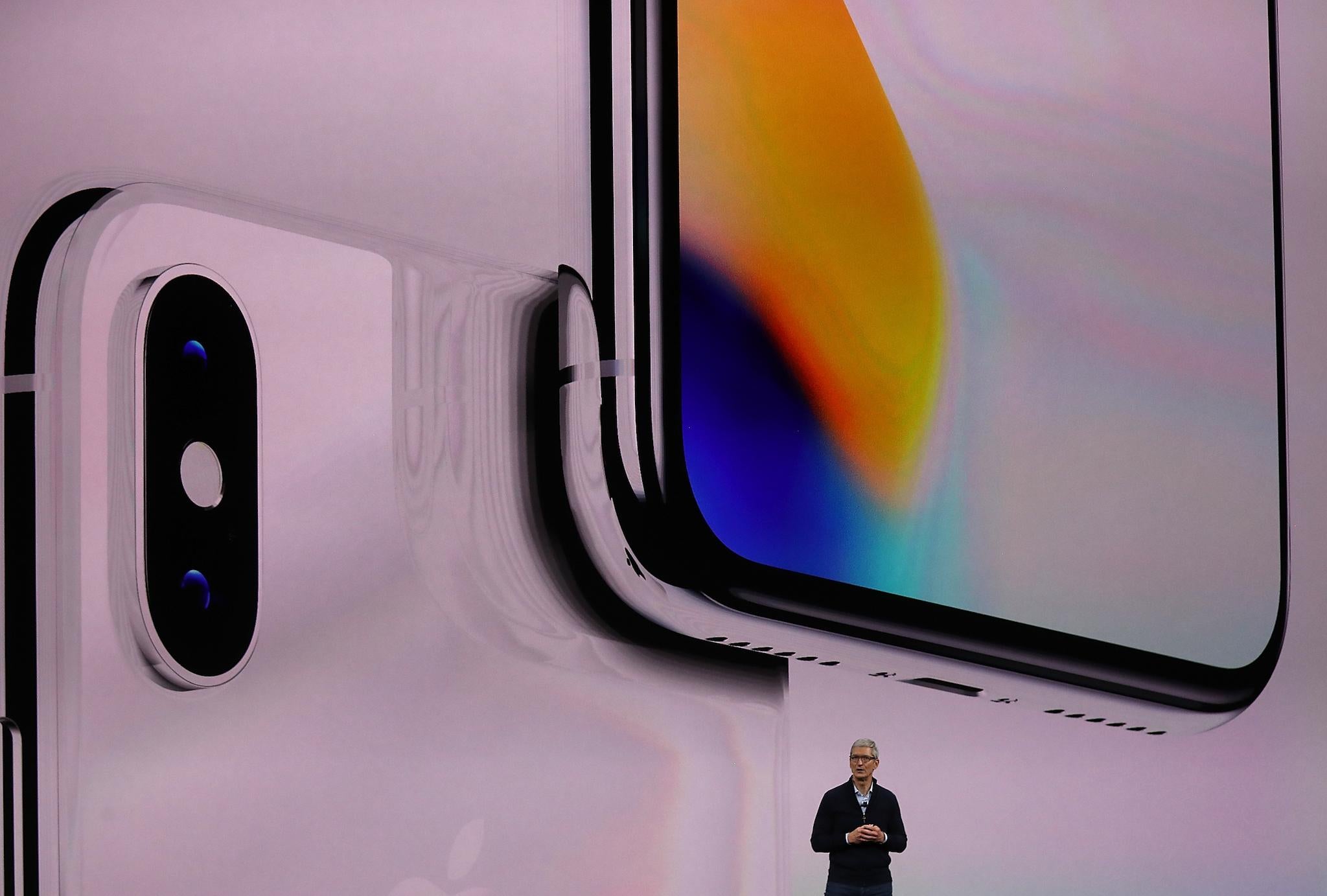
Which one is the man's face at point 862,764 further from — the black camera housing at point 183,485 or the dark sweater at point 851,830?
the black camera housing at point 183,485

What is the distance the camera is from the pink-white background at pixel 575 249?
0.49m

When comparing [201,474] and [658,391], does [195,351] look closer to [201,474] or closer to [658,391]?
[201,474]

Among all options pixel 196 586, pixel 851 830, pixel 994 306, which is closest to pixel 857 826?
pixel 851 830

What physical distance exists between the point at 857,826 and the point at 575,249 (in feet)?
1.24

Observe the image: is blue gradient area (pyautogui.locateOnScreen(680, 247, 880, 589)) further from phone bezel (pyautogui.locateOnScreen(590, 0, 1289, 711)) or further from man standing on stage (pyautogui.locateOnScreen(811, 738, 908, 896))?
man standing on stage (pyautogui.locateOnScreen(811, 738, 908, 896))

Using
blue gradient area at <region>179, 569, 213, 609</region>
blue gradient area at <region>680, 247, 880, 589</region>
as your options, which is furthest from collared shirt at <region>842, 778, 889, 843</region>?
blue gradient area at <region>179, 569, 213, 609</region>

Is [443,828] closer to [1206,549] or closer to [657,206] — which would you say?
[657,206]

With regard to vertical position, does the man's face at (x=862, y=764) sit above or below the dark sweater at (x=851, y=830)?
above

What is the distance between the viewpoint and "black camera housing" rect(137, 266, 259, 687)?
0.34m

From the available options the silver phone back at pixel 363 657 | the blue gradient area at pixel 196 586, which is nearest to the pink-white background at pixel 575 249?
the silver phone back at pixel 363 657

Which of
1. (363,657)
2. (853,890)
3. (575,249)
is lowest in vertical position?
(853,890)

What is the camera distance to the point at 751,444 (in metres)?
0.36

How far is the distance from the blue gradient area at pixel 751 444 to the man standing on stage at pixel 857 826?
0.86ft

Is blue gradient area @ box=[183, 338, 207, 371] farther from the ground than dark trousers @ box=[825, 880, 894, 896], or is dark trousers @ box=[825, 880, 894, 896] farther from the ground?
blue gradient area @ box=[183, 338, 207, 371]
